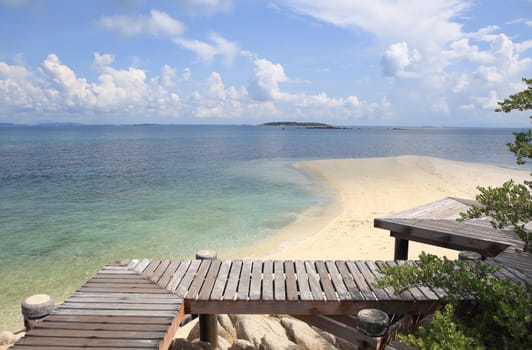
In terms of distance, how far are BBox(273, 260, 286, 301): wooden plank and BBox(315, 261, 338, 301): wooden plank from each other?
23.9 inches

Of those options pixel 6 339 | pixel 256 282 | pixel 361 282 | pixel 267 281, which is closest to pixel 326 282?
pixel 361 282

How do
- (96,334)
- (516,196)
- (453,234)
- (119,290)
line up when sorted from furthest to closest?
(453,234) < (119,290) < (96,334) < (516,196)

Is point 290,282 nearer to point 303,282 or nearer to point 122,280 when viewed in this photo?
point 303,282

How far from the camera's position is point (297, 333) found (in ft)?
19.9

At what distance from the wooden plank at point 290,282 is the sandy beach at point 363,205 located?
572cm

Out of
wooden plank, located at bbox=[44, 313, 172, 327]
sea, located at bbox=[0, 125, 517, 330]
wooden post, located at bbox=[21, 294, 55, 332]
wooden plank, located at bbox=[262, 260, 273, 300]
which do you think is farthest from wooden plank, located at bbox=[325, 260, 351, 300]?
sea, located at bbox=[0, 125, 517, 330]

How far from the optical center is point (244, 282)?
5.24 meters

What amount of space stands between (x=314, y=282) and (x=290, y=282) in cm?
37

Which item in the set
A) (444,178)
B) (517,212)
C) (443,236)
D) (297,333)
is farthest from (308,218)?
(444,178)

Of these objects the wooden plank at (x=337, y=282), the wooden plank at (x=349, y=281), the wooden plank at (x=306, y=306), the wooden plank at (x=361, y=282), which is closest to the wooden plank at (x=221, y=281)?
the wooden plank at (x=306, y=306)

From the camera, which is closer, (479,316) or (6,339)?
(479,316)

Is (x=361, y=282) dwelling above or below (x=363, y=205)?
above

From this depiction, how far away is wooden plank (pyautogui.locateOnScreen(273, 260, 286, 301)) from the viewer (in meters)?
4.83

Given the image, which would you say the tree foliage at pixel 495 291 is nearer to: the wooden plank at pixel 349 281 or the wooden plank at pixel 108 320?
the wooden plank at pixel 349 281
